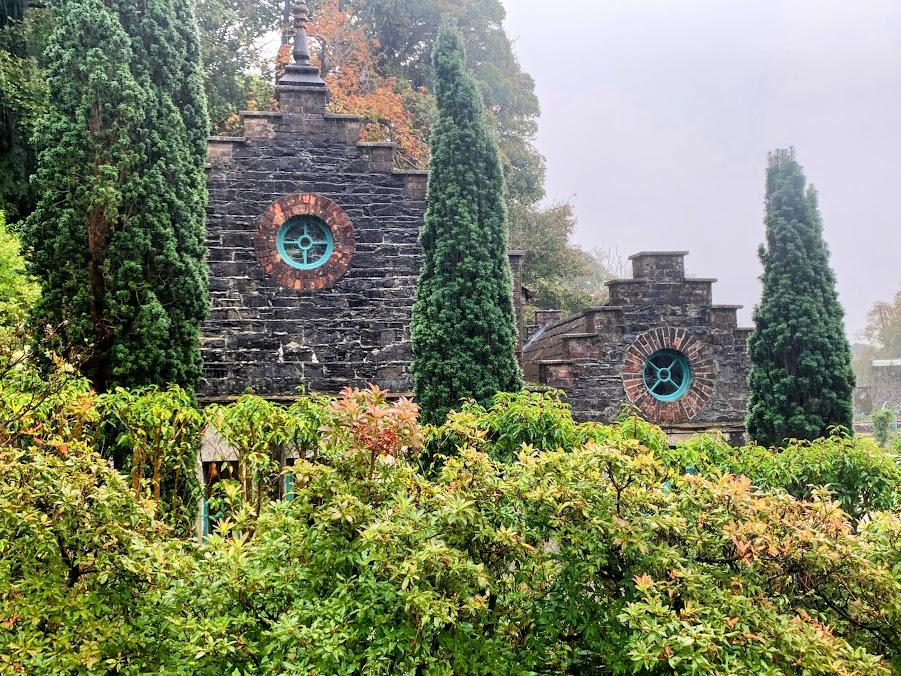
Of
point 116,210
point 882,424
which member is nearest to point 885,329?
point 882,424

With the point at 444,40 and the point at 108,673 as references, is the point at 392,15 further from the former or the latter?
the point at 108,673

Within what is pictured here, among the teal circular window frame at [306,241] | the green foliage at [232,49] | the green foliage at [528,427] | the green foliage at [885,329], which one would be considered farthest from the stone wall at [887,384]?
the green foliage at [528,427]

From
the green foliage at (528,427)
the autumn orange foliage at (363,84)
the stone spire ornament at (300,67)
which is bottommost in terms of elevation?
the green foliage at (528,427)

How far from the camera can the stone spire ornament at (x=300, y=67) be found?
10938 mm

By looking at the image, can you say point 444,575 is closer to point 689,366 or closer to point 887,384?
point 689,366

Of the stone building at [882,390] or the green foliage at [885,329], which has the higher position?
the green foliage at [885,329]

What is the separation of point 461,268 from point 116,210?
4000mm

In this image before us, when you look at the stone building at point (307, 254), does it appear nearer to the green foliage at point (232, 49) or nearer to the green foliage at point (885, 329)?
the green foliage at point (232, 49)

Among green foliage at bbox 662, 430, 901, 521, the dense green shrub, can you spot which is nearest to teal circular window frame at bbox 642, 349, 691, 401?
green foliage at bbox 662, 430, 901, 521

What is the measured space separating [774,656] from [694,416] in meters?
8.16

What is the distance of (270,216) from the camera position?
10445mm

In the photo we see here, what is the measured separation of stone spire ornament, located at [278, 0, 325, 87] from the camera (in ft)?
35.9

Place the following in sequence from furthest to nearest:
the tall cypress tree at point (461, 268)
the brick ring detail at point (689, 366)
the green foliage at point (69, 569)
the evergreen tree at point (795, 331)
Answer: the brick ring detail at point (689, 366) < the evergreen tree at point (795, 331) < the tall cypress tree at point (461, 268) < the green foliage at point (69, 569)

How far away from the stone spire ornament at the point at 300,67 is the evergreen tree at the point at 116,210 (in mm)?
2714
